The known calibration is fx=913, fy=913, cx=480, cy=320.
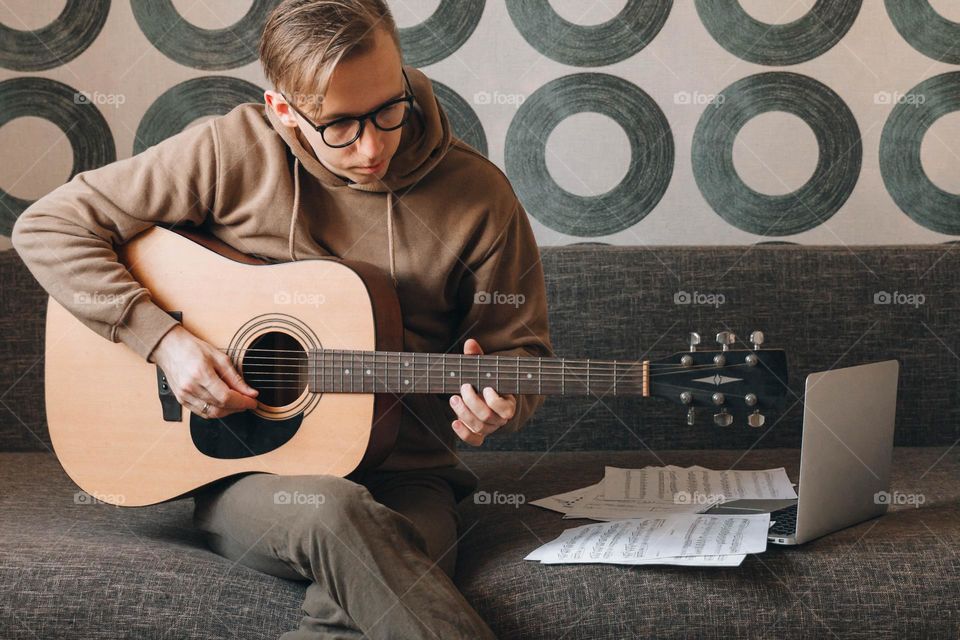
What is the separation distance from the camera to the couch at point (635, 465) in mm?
1146

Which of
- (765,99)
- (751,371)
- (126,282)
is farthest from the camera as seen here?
(765,99)

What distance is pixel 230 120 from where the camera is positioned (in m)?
1.45

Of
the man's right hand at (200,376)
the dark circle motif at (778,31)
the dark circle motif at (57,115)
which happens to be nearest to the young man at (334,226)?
the man's right hand at (200,376)

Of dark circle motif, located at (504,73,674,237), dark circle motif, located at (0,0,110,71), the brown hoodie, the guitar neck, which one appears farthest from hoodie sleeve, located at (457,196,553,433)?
dark circle motif, located at (0,0,110,71)

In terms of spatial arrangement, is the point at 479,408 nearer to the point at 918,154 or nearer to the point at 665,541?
the point at 665,541

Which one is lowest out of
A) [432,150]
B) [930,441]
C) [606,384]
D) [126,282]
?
[930,441]

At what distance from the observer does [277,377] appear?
4.44 ft

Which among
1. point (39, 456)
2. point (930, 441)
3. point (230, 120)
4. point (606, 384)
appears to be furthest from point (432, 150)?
point (930, 441)

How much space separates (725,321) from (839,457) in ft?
1.80

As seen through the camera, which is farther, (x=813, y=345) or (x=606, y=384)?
(x=813, y=345)

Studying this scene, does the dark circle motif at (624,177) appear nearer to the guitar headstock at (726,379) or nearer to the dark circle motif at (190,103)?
the dark circle motif at (190,103)

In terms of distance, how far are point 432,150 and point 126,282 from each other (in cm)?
50

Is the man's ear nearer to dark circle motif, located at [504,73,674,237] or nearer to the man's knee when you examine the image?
the man's knee

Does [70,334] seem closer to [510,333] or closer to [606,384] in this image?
[510,333]
